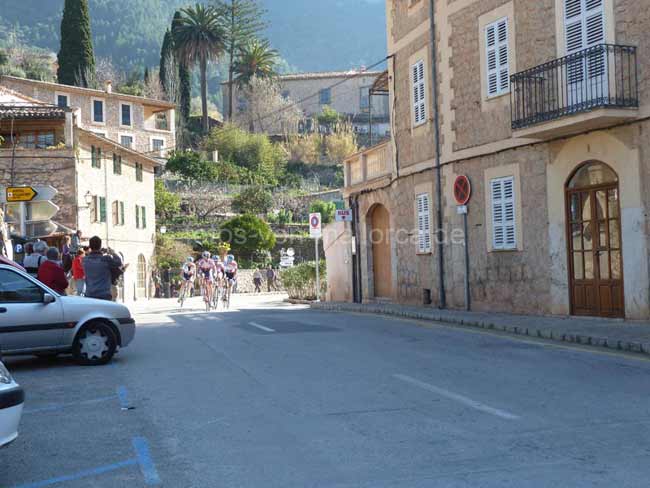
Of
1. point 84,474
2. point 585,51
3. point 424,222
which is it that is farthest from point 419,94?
point 84,474

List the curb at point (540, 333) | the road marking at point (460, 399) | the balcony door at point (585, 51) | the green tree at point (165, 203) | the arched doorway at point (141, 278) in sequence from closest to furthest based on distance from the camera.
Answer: the road marking at point (460, 399) → the curb at point (540, 333) → the balcony door at point (585, 51) → the arched doorway at point (141, 278) → the green tree at point (165, 203)

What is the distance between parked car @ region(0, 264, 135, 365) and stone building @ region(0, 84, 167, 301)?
87.6ft

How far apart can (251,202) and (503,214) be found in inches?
1637

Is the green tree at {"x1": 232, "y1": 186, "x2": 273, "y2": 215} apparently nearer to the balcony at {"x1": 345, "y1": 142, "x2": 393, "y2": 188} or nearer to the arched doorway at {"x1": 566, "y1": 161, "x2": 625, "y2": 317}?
the balcony at {"x1": 345, "y1": 142, "x2": 393, "y2": 188}

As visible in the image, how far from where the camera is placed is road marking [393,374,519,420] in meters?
7.28

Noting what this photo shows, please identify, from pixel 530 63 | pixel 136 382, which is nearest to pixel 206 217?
pixel 530 63

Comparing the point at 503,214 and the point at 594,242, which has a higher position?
the point at 503,214

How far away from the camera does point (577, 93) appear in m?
16.1

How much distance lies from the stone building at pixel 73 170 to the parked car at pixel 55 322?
1052 inches

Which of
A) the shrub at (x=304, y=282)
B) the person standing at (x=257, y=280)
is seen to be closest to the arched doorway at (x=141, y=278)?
the person standing at (x=257, y=280)

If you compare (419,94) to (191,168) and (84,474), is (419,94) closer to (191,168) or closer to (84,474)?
(84,474)

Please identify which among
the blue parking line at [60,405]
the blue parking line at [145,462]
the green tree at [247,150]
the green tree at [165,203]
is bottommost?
the blue parking line at [145,462]

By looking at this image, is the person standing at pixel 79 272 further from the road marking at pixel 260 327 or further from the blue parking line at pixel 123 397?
the blue parking line at pixel 123 397

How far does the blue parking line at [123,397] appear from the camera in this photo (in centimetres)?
835
